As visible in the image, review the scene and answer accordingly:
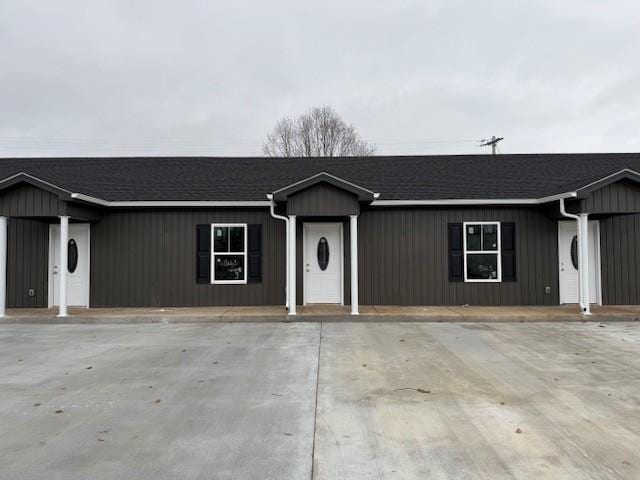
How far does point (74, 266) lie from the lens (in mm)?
10992

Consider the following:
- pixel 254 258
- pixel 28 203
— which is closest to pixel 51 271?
pixel 28 203

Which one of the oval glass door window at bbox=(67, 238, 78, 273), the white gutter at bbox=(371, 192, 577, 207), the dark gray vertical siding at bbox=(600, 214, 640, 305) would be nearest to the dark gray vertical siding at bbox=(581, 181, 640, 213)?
the white gutter at bbox=(371, 192, 577, 207)

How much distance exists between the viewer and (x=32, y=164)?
1366 cm

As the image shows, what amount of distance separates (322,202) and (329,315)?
7.75 ft

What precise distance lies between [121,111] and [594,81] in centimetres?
2656

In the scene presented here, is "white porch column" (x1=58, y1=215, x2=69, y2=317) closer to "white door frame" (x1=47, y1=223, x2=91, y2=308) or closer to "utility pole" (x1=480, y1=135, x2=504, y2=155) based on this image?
"white door frame" (x1=47, y1=223, x2=91, y2=308)

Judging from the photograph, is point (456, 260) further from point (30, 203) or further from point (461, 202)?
point (30, 203)

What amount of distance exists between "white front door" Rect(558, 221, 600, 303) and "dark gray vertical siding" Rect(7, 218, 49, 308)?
12439 mm

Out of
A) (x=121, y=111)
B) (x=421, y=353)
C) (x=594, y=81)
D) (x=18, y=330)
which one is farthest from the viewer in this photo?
(x=121, y=111)

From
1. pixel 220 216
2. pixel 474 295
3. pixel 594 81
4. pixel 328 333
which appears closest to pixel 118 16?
pixel 220 216

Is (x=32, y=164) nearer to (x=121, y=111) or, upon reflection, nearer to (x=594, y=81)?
(x=121, y=111)

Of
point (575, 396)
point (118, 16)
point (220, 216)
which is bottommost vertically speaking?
point (575, 396)

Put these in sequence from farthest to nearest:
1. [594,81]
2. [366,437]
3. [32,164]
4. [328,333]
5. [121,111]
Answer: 1. [121,111]
2. [594,81]
3. [32,164]
4. [328,333]
5. [366,437]

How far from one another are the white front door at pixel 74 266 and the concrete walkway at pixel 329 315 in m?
0.89
